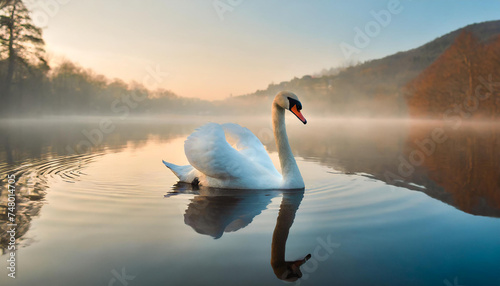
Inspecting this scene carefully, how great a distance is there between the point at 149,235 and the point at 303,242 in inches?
63.2

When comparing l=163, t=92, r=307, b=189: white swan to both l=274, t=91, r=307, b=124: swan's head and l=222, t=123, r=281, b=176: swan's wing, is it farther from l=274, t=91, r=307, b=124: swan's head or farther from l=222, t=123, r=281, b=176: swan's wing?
l=222, t=123, r=281, b=176: swan's wing

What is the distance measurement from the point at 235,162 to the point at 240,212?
1106mm

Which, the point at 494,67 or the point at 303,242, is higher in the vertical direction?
the point at 494,67

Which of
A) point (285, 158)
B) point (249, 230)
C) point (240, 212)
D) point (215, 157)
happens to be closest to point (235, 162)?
point (215, 157)

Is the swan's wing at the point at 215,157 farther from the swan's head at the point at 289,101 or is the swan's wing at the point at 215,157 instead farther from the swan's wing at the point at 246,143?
the swan's head at the point at 289,101

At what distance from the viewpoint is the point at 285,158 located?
5.76 m

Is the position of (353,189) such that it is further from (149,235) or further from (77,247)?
(77,247)

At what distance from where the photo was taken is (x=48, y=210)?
4.54 meters

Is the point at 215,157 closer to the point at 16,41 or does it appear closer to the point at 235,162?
the point at 235,162

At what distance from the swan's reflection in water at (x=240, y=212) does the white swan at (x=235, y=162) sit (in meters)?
0.15

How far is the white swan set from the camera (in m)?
5.34

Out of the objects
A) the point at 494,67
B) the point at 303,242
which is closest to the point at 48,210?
the point at 303,242

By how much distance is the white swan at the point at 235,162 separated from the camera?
534cm

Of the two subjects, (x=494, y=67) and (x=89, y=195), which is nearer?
(x=89, y=195)
